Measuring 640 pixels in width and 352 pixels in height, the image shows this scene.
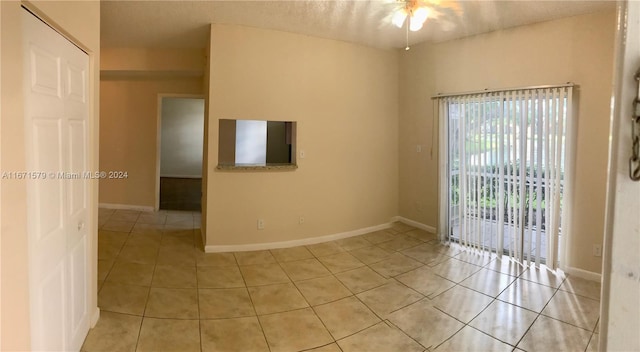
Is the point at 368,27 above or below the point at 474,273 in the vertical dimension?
above

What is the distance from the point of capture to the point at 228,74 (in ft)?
11.7

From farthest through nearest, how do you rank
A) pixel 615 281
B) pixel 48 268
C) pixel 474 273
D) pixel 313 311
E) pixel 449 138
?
1. pixel 449 138
2. pixel 474 273
3. pixel 313 311
4. pixel 48 268
5. pixel 615 281

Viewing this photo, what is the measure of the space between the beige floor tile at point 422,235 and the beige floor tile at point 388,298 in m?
1.48

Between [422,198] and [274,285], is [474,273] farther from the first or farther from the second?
[274,285]

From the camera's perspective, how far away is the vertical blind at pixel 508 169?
3158 mm

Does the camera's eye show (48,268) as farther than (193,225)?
No

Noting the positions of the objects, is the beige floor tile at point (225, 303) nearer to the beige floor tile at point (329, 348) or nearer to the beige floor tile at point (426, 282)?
the beige floor tile at point (329, 348)

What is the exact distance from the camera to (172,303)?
248cm

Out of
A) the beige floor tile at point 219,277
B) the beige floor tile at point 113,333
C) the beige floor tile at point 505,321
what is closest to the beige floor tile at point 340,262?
the beige floor tile at point 219,277

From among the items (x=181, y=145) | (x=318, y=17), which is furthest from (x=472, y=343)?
(x=181, y=145)

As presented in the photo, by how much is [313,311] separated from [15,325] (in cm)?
176

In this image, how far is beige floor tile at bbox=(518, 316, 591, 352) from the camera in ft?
6.70

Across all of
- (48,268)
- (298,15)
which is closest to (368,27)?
(298,15)

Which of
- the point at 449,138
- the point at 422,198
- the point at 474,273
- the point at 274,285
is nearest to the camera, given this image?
the point at 274,285
